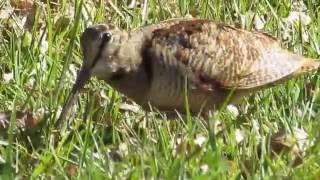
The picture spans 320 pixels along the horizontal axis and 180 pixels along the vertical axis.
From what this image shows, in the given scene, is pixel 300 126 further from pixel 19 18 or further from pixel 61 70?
pixel 19 18

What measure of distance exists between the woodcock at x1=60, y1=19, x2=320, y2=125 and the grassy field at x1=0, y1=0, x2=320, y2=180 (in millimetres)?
132

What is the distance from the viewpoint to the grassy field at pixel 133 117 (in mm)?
5391

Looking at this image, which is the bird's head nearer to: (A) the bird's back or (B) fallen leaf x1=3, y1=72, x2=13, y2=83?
(A) the bird's back

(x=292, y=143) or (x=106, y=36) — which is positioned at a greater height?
(x=106, y=36)

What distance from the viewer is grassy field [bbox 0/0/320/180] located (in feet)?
17.7

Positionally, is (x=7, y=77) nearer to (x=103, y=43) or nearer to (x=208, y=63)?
(x=103, y=43)

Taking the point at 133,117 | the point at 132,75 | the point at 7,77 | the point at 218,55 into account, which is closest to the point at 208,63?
the point at 218,55

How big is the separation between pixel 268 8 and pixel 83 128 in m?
2.08

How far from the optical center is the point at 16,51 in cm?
714

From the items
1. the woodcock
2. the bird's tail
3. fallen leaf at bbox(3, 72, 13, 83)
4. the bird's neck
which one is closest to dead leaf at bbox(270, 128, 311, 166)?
the woodcock

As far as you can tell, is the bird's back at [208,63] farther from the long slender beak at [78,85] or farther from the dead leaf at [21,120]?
the dead leaf at [21,120]

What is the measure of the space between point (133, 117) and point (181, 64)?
1.57 ft

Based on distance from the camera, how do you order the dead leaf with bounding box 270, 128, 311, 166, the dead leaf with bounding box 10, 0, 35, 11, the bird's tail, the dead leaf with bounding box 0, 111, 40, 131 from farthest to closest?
the dead leaf with bounding box 10, 0, 35, 11 < the bird's tail < the dead leaf with bounding box 0, 111, 40, 131 < the dead leaf with bounding box 270, 128, 311, 166

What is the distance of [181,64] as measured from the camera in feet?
20.5
